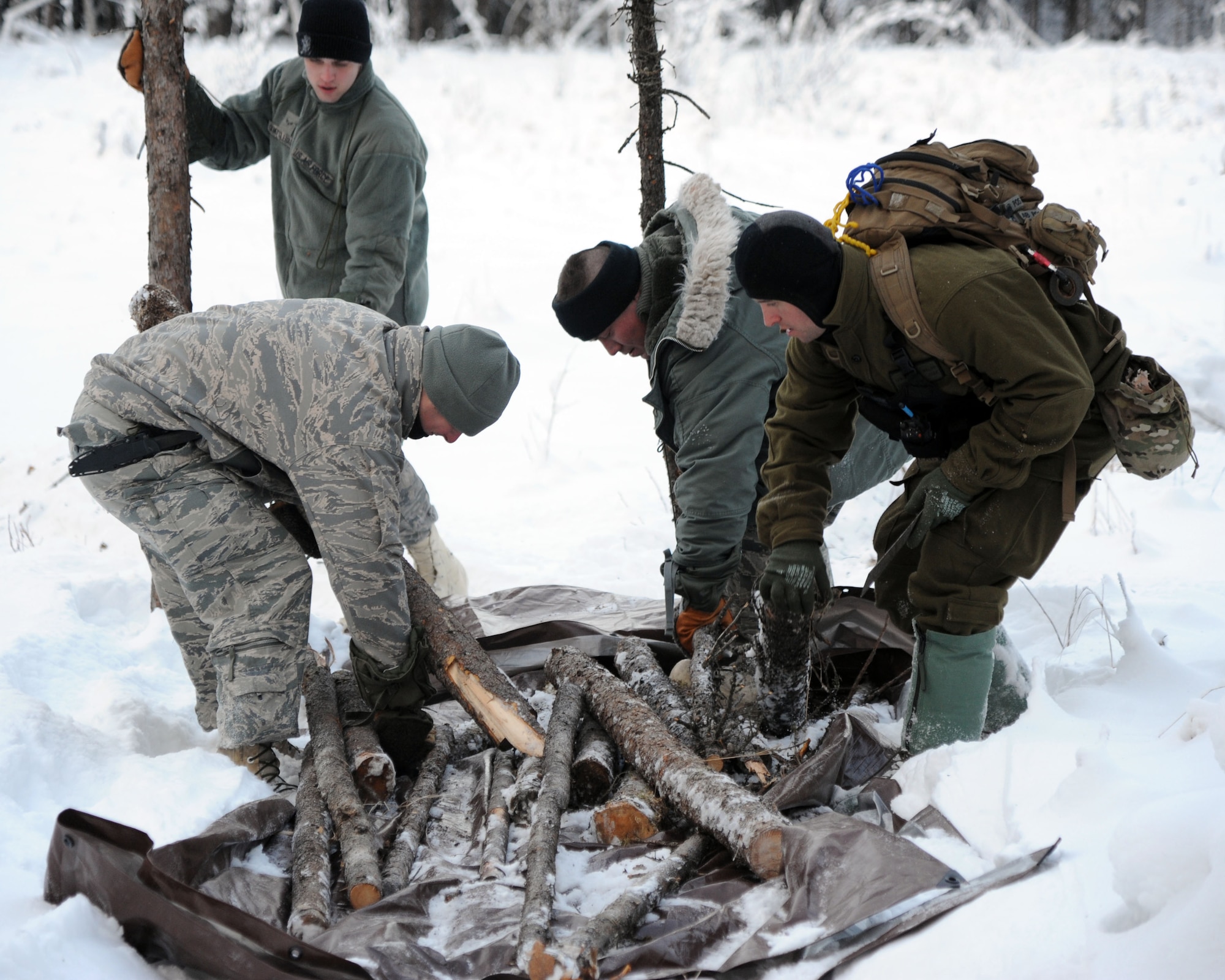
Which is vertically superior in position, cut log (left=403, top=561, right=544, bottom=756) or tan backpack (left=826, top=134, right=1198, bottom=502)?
tan backpack (left=826, top=134, right=1198, bottom=502)

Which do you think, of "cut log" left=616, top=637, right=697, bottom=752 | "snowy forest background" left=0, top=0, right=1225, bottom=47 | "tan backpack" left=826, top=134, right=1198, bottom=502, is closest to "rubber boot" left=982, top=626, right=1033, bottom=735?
"tan backpack" left=826, top=134, right=1198, bottom=502

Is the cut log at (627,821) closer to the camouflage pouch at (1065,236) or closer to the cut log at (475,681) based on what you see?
the cut log at (475,681)

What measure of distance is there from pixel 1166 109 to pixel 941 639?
12128 millimetres

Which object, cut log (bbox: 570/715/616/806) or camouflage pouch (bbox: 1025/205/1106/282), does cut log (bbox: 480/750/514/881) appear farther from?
camouflage pouch (bbox: 1025/205/1106/282)

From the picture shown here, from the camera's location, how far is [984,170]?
256 cm

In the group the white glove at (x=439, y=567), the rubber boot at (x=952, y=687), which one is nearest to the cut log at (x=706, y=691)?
the rubber boot at (x=952, y=687)

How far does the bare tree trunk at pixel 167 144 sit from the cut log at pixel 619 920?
120 inches

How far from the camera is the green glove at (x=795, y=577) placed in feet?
9.78

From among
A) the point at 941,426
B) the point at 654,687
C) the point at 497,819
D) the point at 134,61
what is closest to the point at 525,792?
the point at 497,819

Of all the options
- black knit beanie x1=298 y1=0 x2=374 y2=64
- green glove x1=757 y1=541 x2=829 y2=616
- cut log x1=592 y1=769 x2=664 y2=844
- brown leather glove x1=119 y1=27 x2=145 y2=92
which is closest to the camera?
cut log x1=592 y1=769 x2=664 y2=844

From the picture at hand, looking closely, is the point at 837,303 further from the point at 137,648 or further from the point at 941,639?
the point at 137,648

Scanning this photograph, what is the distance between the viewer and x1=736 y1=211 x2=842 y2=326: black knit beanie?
2451 mm

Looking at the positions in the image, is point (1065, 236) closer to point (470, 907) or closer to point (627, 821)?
point (627, 821)

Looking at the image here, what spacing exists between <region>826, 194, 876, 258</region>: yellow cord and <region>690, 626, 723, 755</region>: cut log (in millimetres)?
1469
